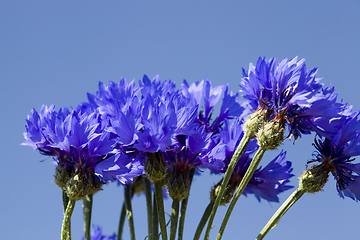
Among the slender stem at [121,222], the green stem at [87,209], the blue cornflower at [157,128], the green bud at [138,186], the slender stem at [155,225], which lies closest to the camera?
the blue cornflower at [157,128]

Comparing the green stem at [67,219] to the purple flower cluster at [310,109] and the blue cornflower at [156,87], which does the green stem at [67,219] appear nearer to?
the blue cornflower at [156,87]

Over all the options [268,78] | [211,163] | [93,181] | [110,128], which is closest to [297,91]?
[268,78]

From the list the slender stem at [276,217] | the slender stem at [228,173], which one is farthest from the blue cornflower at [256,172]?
the slender stem at [276,217]

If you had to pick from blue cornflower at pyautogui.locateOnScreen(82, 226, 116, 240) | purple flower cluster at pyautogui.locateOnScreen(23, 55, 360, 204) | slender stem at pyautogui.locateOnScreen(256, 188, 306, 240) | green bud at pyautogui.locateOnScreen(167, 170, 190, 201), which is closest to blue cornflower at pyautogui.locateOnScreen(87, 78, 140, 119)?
purple flower cluster at pyautogui.locateOnScreen(23, 55, 360, 204)

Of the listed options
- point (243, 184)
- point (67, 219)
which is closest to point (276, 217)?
point (243, 184)

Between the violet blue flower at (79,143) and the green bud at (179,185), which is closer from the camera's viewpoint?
the violet blue flower at (79,143)

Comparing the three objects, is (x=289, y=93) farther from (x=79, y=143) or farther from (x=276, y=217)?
(x=79, y=143)

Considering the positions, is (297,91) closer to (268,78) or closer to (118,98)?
(268,78)

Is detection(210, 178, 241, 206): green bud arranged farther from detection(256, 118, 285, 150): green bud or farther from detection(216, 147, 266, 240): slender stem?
detection(256, 118, 285, 150): green bud
